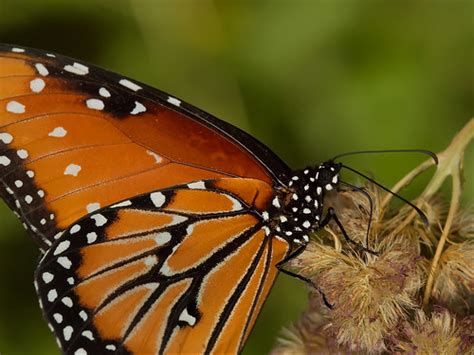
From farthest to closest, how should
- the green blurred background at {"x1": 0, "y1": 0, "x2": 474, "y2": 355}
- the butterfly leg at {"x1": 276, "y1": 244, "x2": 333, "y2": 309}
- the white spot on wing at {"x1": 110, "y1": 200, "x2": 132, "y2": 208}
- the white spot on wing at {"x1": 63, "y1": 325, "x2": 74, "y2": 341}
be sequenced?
the green blurred background at {"x1": 0, "y1": 0, "x2": 474, "y2": 355} → the white spot on wing at {"x1": 110, "y1": 200, "x2": 132, "y2": 208} → the white spot on wing at {"x1": 63, "y1": 325, "x2": 74, "y2": 341} → the butterfly leg at {"x1": 276, "y1": 244, "x2": 333, "y2": 309}

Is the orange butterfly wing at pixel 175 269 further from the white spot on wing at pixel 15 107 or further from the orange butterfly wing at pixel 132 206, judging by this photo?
the white spot on wing at pixel 15 107

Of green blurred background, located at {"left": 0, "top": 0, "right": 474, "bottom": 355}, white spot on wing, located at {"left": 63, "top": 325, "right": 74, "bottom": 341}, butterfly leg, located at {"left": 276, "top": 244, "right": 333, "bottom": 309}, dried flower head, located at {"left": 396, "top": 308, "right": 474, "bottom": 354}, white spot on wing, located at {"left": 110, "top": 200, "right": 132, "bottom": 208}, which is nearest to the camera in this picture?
dried flower head, located at {"left": 396, "top": 308, "right": 474, "bottom": 354}

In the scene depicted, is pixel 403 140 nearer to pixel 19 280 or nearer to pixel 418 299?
pixel 418 299

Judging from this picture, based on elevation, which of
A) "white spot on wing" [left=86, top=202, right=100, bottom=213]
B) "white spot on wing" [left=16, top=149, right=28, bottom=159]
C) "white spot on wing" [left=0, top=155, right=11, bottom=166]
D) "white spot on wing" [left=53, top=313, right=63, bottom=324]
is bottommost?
"white spot on wing" [left=53, top=313, right=63, bottom=324]

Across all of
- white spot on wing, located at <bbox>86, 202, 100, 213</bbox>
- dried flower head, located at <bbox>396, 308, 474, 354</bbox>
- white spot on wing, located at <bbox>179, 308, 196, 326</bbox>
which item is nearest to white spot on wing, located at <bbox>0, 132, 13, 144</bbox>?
white spot on wing, located at <bbox>86, 202, 100, 213</bbox>

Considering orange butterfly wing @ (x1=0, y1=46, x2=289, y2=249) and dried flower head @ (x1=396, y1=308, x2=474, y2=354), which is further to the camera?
orange butterfly wing @ (x1=0, y1=46, x2=289, y2=249)

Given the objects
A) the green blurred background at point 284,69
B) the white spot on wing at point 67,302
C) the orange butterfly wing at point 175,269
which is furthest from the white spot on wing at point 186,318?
the green blurred background at point 284,69

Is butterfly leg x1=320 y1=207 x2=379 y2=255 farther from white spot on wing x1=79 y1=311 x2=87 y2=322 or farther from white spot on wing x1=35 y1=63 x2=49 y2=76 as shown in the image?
white spot on wing x1=35 y1=63 x2=49 y2=76

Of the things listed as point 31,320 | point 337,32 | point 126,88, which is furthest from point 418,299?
point 31,320
